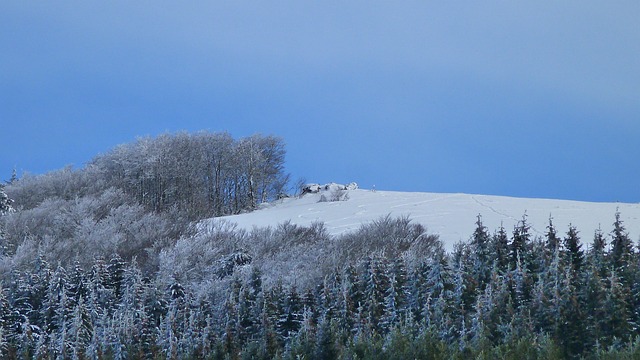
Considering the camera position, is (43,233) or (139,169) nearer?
(43,233)

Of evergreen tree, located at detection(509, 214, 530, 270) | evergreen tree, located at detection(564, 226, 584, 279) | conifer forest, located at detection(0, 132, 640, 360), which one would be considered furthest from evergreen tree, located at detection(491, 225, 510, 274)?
evergreen tree, located at detection(564, 226, 584, 279)

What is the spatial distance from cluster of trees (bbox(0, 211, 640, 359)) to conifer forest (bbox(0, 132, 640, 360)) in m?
0.07

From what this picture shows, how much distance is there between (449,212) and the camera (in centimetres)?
5188

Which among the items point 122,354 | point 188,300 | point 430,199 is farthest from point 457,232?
point 122,354

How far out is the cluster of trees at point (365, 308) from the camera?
2120cm

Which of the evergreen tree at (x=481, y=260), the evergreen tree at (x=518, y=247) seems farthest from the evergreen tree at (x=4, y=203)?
the evergreen tree at (x=518, y=247)

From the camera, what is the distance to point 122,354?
90.6 feet

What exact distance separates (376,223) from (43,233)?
21.9m

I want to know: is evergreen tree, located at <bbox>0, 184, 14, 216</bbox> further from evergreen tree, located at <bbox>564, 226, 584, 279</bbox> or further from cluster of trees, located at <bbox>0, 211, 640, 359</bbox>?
evergreen tree, located at <bbox>564, 226, 584, 279</bbox>

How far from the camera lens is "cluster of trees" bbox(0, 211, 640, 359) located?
21.2 meters

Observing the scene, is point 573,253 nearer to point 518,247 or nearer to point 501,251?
point 518,247

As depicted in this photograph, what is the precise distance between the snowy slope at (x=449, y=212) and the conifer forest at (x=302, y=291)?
6.92 ft

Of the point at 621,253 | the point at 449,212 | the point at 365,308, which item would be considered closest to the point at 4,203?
the point at 449,212

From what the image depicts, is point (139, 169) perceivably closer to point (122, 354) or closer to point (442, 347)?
point (122, 354)
